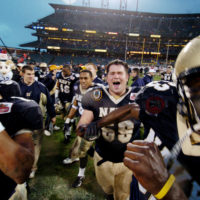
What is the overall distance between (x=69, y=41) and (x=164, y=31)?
2701 cm

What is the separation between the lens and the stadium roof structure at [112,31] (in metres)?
41.2

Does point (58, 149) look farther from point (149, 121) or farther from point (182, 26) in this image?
point (182, 26)

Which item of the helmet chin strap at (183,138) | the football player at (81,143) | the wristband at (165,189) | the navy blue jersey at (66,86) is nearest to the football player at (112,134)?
the football player at (81,143)

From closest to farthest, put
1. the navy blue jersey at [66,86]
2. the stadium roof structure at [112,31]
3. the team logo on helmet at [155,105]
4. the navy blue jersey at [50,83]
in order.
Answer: the team logo on helmet at [155,105] → the navy blue jersey at [66,86] → the navy blue jersey at [50,83] → the stadium roof structure at [112,31]

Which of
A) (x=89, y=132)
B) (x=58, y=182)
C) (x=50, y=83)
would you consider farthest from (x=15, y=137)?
(x=50, y=83)

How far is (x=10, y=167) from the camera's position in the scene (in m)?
0.90

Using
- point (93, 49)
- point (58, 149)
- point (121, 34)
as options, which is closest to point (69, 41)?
point (93, 49)

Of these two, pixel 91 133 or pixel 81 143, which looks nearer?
pixel 91 133

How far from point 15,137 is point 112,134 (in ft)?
4.10

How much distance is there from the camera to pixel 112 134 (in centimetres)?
208

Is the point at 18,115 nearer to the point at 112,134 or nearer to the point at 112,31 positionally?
the point at 112,134

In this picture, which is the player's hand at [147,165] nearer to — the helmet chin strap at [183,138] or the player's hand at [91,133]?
the helmet chin strap at [183,138]

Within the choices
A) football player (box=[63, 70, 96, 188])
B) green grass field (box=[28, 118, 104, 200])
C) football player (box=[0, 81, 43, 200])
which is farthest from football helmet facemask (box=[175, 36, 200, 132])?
green grass field (box=[28, 118, 104, 200])

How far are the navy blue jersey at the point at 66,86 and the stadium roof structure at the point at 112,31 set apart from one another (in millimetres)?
37096
